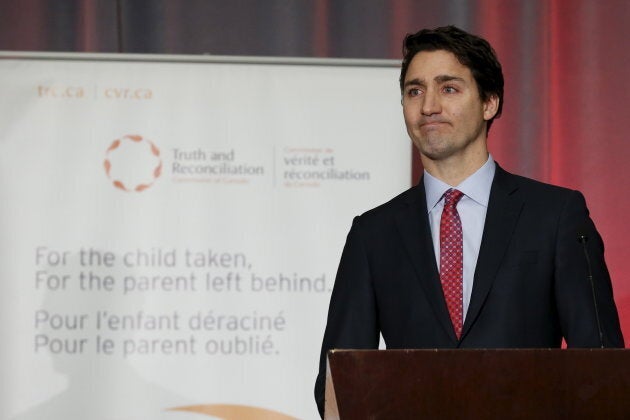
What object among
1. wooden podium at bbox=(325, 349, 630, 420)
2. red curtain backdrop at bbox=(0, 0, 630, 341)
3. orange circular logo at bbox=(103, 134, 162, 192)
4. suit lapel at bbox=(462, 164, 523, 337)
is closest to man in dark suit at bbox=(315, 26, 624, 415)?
suit lapel at bbox=(462, 164, 523, 337)

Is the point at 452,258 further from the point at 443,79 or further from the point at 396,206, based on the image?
the point at 443,79

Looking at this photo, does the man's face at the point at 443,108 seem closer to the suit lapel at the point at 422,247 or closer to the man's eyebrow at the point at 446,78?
the man's eyebrow at the point at 446,78

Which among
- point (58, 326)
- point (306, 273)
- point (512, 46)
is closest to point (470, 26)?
point (512, 46)

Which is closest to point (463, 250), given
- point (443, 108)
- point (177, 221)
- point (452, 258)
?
point (452, 258)

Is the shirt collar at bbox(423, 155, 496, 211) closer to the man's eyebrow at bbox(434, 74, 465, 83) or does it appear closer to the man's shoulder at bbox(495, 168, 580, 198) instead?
the man's shoulder at bbox(495, 168, 580, 198)

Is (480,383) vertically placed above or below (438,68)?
below

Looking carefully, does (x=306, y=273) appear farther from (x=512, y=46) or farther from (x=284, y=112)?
(x=512, y=46)

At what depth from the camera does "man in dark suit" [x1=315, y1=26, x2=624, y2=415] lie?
2320 mm

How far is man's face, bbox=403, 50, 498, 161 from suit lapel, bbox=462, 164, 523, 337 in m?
0.11

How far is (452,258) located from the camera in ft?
7.96

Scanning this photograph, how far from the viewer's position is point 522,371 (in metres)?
1.68

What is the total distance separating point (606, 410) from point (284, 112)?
7.28 feet

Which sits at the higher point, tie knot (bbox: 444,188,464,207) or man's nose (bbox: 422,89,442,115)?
man's nose (bbox: 422,89,442,115)

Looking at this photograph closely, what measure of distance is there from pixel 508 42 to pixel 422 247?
2131mm
